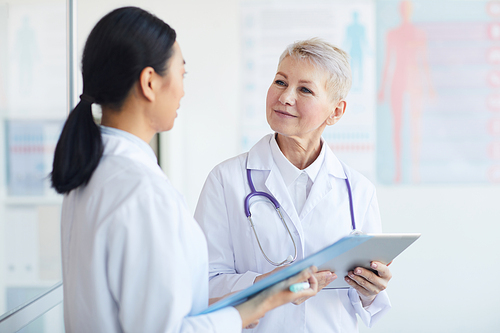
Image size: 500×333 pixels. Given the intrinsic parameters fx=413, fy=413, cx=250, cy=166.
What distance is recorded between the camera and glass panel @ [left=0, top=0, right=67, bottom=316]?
119 cm

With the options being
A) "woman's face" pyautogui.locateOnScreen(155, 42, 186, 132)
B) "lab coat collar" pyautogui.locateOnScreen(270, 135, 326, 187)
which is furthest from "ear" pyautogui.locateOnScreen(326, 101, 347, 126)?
"woman's face" pyautogui.locateOnScreen(155, 42, 186, 132)

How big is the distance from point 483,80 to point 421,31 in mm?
480

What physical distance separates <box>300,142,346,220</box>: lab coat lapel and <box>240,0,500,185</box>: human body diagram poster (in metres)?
1.16

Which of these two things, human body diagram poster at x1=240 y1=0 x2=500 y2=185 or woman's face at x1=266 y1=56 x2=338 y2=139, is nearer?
woman's face at x1=266 y1=56 x2=338 y2=139

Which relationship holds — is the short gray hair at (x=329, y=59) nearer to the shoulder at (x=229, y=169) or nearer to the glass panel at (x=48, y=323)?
the shoulder at (x=229, y=169)

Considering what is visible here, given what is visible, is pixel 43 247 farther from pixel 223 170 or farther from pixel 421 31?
pixel 421 31

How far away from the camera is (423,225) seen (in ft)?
8.31

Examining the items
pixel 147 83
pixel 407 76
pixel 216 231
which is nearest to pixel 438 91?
pixel 407 76

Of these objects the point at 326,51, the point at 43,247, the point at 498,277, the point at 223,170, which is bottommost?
the point at 498,277

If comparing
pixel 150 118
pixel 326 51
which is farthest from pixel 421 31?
pixel 150 118

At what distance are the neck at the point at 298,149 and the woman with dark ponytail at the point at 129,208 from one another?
63 centimetres

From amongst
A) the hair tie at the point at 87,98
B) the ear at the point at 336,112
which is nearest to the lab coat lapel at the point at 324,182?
the ear at the point at 336,112

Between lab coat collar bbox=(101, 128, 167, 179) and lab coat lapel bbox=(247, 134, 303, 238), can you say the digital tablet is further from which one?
lab coat collar bbox=(101, 128, 167, 179)

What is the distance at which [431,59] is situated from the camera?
2.50 metres
